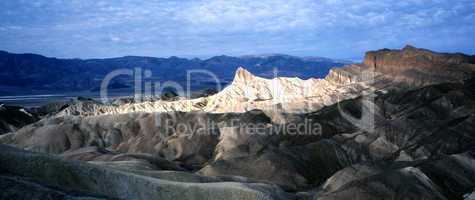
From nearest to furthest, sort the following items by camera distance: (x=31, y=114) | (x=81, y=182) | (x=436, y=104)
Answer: (x=81, y=182) < (x=436, y=104) < (x=31, y=114)

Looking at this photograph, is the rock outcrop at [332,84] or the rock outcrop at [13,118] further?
the rock outcrop at [13,118]

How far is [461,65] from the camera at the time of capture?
2598 inches

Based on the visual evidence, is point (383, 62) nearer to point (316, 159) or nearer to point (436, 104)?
point (436, 104)

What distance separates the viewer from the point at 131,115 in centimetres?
6856

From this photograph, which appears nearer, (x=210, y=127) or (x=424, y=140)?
(x=424, y=140)

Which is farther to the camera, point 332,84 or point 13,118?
point 13,118

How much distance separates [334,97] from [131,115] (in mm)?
21403

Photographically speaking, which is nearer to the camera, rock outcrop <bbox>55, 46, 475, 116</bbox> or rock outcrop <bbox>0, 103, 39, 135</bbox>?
rock outcrop <bbox>55, 46, 475, 116</bbox>

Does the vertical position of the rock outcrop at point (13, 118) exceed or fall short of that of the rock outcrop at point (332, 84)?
it falls short

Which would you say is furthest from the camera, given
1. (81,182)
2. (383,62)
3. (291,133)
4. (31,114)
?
(31,114)

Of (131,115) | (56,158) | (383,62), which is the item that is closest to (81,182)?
(56,158)

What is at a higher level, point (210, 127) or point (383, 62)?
point (383, 62)

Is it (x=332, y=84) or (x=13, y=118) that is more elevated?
(x=332, y=84)

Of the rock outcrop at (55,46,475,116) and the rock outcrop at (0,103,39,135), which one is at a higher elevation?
the rock outcrop at (55,46,475,116)
